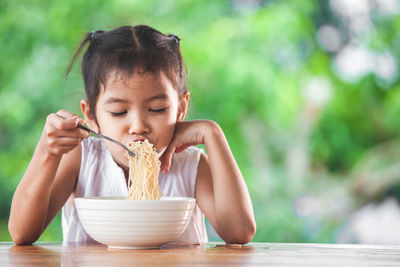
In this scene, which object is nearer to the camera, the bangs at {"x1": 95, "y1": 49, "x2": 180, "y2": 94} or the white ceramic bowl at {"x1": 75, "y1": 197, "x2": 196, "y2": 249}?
the white ceramic bowl at {"x1": 75, "y1": 197, "x2": 196, "y2": 249}

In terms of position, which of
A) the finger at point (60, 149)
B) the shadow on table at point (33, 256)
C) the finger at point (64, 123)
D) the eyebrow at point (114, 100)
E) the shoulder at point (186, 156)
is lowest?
the shadow on table at point (33, 256)

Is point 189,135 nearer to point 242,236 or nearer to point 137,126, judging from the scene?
point 137,126

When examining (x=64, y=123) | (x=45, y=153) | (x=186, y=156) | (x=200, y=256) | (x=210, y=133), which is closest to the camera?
(x=200, y=256)

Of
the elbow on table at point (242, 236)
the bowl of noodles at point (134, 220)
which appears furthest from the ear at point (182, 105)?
the bowl of noodles at point (134, 220)

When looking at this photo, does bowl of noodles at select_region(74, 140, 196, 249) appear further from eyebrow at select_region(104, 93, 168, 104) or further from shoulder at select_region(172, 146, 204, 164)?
shoulder at select_region(172, 146, 204, 164)

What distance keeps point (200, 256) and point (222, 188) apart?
1.50ft

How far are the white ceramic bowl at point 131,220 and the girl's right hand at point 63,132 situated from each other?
0.49 ft

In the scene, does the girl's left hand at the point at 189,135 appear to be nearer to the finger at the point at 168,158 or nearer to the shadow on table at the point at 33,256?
the finger at the point at 168,158

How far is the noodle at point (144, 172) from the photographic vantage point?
1274mm

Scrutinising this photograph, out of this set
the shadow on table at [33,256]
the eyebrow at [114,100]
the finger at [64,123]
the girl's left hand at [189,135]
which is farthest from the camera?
the girl's left hand at [189,135]

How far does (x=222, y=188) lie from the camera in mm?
1371

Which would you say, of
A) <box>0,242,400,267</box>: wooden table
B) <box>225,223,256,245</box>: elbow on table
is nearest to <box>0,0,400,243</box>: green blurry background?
<box>225,223,256,245</box>: elbow on table

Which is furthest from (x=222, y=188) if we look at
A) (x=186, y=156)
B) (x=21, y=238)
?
(x=21, y=238)

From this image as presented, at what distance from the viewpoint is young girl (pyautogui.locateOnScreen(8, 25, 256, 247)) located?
4.07 ft
